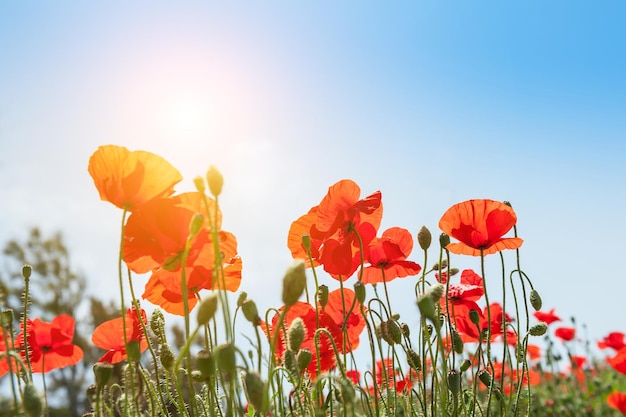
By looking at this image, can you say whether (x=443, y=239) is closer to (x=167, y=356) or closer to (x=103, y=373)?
(x=167, y=356)

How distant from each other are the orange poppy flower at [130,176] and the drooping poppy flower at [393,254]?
0.84 meters

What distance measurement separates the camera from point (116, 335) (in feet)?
6.15

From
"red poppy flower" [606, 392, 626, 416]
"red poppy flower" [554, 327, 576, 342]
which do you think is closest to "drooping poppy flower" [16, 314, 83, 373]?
"red poppy flower" [606, 392, 626, 416]

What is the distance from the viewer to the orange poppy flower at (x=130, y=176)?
138cm

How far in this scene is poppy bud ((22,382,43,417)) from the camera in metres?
1.15

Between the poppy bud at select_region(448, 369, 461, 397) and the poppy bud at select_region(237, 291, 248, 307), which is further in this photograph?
the poppy bud at select_region(237, 291, 248, 307)

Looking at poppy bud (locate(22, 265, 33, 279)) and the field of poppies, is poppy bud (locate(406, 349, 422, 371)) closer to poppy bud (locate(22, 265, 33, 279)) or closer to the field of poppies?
the field of poppies

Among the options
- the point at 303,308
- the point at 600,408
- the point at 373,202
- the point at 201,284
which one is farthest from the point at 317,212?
the point at 600,408

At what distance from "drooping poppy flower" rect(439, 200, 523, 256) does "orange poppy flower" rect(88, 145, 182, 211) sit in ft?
3.09

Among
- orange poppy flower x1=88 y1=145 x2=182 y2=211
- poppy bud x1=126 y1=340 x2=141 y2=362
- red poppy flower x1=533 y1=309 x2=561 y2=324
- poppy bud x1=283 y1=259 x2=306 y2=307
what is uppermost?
orange poppy flower x1=88 y1=145 x2=182 y2=211

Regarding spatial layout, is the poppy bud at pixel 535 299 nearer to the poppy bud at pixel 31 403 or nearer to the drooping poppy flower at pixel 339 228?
the drooping poppy flower at pixel 339 228

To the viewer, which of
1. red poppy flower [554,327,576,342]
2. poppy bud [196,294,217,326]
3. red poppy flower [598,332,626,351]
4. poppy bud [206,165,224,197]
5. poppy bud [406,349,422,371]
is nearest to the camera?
poppy bud [196,294,217,326]

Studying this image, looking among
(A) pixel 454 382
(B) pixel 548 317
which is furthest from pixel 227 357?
(B) pixel 548 317

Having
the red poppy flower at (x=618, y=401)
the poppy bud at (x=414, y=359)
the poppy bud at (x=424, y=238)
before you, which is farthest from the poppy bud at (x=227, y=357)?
the red poppy flower at (x=618, y=401)
